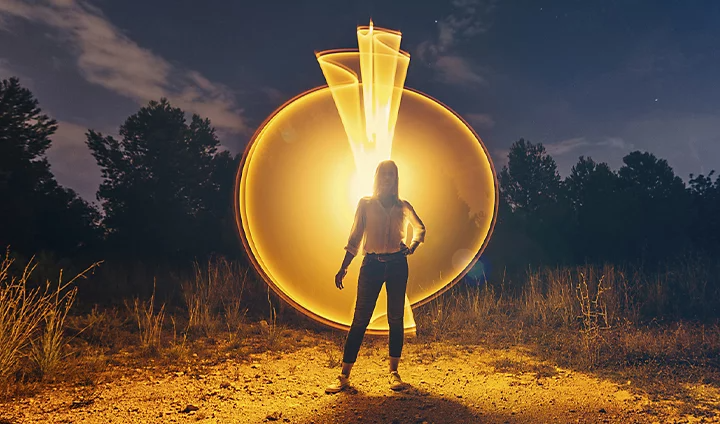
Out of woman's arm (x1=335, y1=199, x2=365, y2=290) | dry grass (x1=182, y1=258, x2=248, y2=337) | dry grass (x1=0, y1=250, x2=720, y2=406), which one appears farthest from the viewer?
dry grass (x1=182, y1=258, x2=248, y2=337)

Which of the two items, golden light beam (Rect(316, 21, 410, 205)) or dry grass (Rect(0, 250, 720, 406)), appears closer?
dry grass (Rect(0, 250, 720, 406))

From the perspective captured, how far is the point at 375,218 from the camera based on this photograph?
4.65 metres

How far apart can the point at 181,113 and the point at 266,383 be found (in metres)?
20.9

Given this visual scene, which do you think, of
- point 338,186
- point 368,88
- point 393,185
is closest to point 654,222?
point 338,186

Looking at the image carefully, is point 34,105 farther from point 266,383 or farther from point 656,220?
point 656,220

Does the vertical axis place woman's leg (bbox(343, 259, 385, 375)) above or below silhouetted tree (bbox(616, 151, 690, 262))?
below

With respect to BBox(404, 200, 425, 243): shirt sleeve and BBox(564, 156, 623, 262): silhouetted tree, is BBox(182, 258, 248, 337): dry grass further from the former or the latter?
BBox(564, 156, 623, 262): silhouetted tree

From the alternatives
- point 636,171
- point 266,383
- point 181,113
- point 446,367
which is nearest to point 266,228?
point 266,383

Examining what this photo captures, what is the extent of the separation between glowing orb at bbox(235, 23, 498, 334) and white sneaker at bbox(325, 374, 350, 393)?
1.55m

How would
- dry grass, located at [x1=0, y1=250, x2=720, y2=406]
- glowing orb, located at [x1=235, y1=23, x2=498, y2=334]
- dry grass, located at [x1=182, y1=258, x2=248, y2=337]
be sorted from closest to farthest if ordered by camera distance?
dry grass, located at [x1=0, y1=250, x2=720, y2=406]
glowing orb, located at [x1=235, y1=23, x2=498, y2=334]
dry grass, located at [x1=182, y1=258, x2=248, y2=337]

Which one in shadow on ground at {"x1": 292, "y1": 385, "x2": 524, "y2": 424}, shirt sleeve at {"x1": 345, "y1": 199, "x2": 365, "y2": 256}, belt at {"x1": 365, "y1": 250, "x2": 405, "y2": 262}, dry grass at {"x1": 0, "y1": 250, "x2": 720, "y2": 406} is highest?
shirt sleeve at {"x1": 345, "y1": 199, "x2": 365, "y2": 256}

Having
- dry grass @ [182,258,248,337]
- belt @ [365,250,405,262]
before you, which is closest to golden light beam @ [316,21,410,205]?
belt @ [365,250,405,262]

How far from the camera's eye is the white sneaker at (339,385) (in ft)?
14.4

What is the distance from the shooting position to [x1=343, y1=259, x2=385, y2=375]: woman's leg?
455cm
